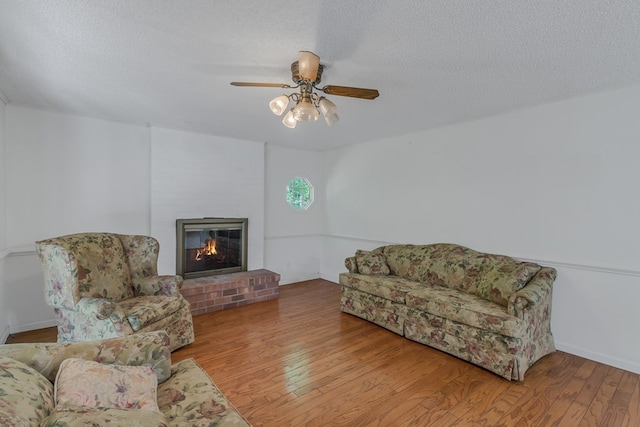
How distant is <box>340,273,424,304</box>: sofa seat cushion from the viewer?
3.23m

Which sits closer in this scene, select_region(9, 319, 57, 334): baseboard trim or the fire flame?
select_region(9, 319, 57, 334): baseboard trim

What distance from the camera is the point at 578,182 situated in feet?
9.13

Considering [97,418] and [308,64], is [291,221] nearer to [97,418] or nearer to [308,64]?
[308,64]

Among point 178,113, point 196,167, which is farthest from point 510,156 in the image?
point 196,167

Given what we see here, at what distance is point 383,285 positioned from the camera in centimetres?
339

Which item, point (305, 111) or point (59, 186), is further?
point (59, 186)

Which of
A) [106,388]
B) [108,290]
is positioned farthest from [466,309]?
[108,290]

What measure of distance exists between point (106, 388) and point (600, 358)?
12.3 ft

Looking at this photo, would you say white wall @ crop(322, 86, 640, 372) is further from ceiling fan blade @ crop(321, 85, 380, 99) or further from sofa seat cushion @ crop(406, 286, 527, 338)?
ceiling fan blade @ crop(321, 85, 380, 99)

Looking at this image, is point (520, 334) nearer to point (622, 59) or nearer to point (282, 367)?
point (282, 367)

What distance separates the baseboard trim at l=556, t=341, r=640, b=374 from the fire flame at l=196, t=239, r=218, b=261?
4328mm

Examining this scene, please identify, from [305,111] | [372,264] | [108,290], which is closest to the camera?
[305,111]

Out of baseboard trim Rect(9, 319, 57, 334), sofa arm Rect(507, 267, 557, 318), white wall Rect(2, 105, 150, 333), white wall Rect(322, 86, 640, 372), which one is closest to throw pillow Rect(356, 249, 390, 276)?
white wall Rect(322, 86, 640, 372)

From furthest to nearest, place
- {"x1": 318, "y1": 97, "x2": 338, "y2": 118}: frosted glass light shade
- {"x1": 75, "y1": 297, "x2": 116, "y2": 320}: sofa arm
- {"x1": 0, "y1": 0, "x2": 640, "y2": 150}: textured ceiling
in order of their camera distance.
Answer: {"x1": 75, "y1": 297, "x2": 116, "y2": 320}: sofa arm < {"x1": 318, "y1": 97, "x2": 338, "y2": 118}: frosted glass light shade < {"x1": 0, "y1": 0, "x2": 640, "y2": 150}: textured ceiling
